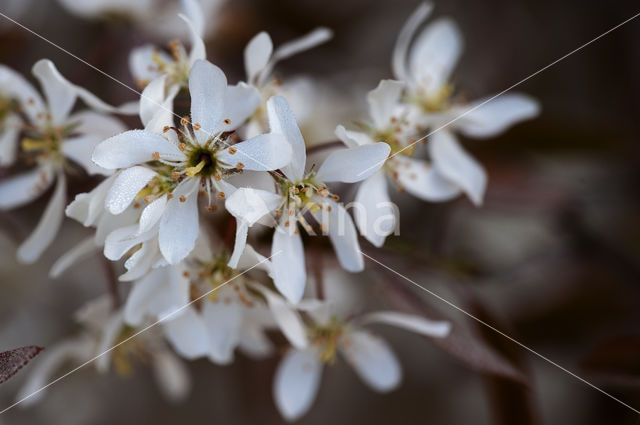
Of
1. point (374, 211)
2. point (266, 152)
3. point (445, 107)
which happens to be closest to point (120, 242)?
point (266, 152)

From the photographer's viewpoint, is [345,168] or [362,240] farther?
[362,240]

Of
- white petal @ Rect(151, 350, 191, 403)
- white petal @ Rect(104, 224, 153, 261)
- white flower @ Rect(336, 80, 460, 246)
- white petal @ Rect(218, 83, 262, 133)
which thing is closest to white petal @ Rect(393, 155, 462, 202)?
white flower @ Rect(336, 80, 460, 246)

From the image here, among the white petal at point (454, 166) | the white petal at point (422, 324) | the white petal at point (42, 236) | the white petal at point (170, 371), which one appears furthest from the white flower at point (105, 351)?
the white petal at point (454, 166)

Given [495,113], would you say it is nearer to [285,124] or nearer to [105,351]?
[285,124]

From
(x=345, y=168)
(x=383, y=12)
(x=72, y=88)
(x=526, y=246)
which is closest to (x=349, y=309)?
(x=345, y=168)

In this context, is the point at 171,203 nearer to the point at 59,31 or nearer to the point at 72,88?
the point at 72,88

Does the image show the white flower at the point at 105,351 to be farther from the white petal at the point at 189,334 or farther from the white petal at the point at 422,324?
the white petal at the point at 422,324
